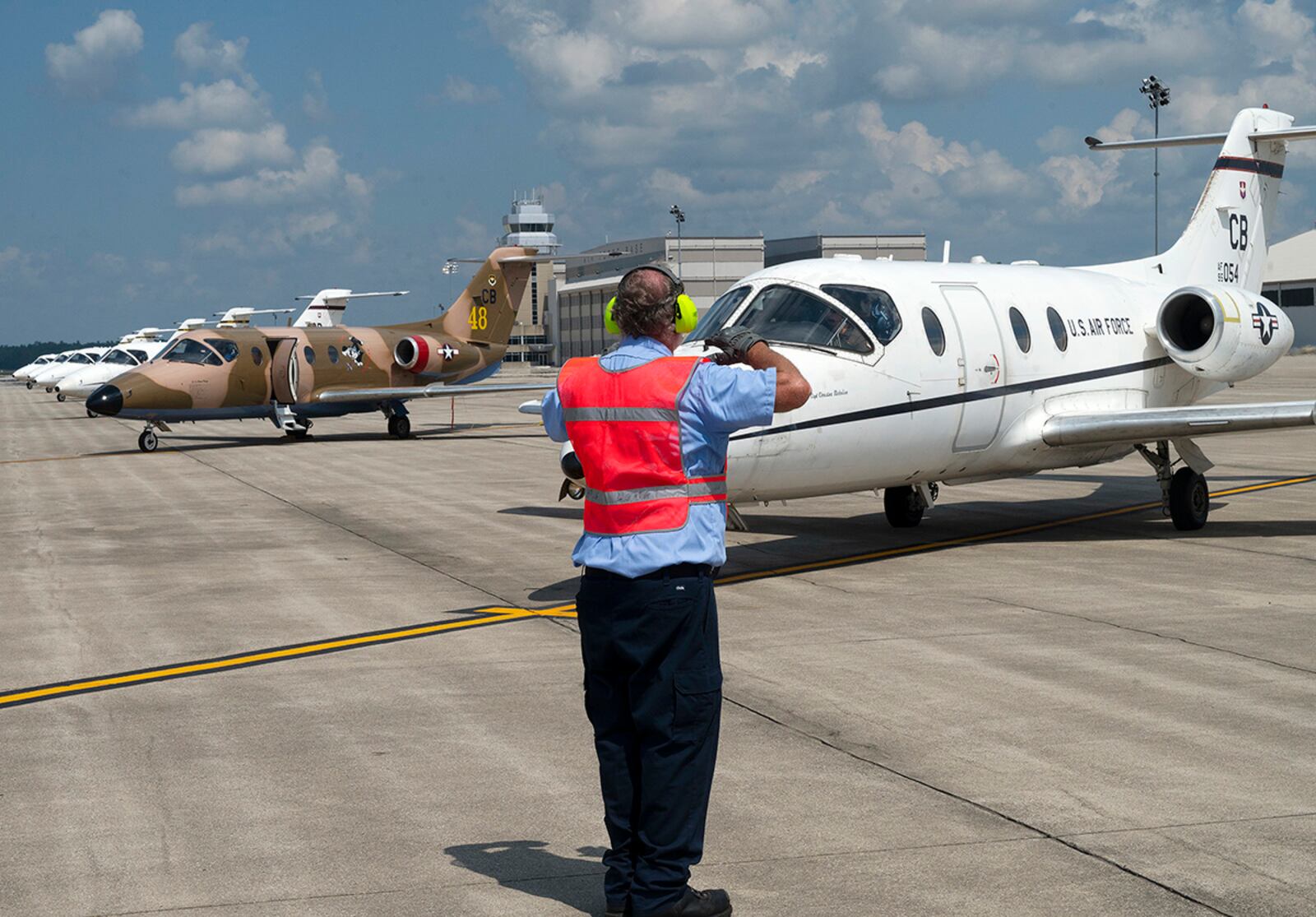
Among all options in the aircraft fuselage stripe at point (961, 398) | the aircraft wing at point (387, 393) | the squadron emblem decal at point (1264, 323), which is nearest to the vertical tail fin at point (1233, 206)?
the squadron emblem decal at point (1264, 323)

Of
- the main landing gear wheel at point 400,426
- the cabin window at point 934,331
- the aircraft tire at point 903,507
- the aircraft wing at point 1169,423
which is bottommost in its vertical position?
the aircraft tire at point 903,507

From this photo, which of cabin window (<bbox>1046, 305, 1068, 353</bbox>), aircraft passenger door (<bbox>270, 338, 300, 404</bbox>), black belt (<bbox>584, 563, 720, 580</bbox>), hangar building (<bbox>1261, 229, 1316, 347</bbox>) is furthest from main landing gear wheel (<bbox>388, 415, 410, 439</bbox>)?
hangar building (<bbox>1261, 229, 1316, 347</bbox>)

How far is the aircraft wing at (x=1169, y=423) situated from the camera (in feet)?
45.1

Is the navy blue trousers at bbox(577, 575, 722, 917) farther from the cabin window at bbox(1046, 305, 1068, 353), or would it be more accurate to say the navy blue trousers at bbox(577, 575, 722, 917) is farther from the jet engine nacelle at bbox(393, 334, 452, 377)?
the jet engine nacelle at bbox(393, 334, 452, 377)

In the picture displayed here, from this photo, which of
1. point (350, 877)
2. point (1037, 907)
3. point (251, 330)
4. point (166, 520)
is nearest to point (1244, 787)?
point (1037, 907)

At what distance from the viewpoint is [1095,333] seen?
615 inches

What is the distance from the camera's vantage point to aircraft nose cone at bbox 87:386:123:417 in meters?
29.4

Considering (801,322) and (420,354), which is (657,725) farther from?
(420,354)

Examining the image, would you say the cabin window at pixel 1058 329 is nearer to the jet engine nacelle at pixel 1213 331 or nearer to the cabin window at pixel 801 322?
the jet engine nacelle at pixel 1213 331

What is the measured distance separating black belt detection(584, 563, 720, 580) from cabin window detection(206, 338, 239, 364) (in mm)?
28724

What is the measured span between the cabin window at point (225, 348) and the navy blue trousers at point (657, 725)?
28829 mm

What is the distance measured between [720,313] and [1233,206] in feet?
31.1

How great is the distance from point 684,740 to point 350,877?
4.69ft

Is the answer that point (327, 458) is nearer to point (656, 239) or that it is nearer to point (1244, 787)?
point (1244, 787)
